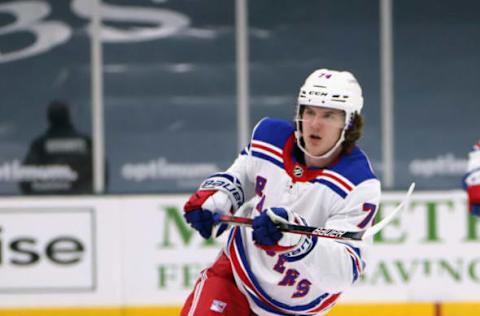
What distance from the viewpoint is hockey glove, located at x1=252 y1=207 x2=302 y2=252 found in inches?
110

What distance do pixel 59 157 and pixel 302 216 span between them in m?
2.79

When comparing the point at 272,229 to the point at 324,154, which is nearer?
the point at 272,229

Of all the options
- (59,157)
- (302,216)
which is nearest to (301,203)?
(302,216)

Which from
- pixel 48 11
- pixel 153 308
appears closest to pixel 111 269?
pixel 153 308

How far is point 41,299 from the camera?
202 inches

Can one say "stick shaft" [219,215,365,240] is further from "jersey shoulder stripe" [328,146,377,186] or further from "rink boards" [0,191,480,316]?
"rink boards" [0,191,480,316]

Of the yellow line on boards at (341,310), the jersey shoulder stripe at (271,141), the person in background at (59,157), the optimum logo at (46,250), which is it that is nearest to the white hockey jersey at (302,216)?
the jersey shoulder stripe at (271,141)

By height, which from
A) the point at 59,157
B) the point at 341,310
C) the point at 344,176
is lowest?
the point at 341,310

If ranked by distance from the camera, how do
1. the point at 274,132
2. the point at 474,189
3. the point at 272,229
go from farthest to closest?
the point at 274,132 < the point at 474,189 < the point at 272,229

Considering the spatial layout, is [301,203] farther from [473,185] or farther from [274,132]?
[473,185]

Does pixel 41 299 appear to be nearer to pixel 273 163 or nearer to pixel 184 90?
pixel 184 90

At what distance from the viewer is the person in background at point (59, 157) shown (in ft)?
18.3

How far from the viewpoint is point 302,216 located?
3.06m

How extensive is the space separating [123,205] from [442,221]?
1.46 meters
